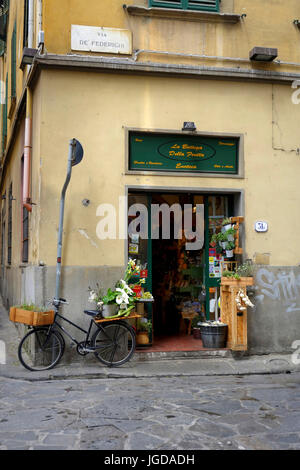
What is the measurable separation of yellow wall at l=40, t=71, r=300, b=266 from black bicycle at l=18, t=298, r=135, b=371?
1.04m

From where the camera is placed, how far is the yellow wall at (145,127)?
8.55 m

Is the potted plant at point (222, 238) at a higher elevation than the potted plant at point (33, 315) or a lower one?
higher

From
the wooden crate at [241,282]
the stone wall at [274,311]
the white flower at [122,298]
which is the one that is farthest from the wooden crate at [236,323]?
the white flower at [122,298]

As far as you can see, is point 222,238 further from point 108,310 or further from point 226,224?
point 108,310

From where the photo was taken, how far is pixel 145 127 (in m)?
8.98

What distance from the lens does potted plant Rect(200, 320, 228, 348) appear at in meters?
8.79

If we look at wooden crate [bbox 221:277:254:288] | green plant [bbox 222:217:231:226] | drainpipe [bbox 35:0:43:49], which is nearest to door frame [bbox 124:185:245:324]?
green plant [bbox 222:217:231:226]

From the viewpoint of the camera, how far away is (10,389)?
6.87 metres

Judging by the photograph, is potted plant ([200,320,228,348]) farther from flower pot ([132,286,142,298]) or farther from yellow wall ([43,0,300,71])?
yellow wall ([43,0,300,71])

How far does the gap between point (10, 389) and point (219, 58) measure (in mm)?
6517

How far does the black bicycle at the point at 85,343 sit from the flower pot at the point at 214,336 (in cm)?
135

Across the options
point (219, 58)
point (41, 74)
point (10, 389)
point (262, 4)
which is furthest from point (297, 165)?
point (10, 389)

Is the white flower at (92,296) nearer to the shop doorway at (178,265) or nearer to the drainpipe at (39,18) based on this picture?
the shop doorway at (178,265)
